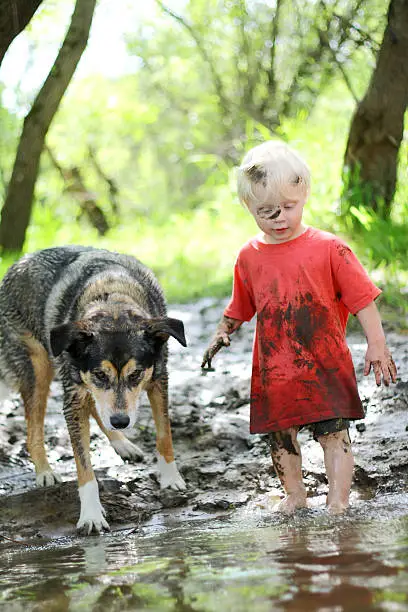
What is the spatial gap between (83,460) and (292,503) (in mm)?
1295

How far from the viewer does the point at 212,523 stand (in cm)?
443

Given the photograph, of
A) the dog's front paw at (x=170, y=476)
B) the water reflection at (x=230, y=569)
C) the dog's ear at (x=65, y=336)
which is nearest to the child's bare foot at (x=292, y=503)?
the water reflection at (x=230, y=569)

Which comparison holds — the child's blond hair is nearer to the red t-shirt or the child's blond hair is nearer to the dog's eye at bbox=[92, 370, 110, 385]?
the red t-shirt

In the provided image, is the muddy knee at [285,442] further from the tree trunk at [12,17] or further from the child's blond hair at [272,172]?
the tree trunk at [12,17]

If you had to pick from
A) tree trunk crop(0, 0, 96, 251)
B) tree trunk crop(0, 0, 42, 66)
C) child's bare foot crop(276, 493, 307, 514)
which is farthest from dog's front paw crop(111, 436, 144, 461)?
tree trunk crop(0, 0, 96, 251)

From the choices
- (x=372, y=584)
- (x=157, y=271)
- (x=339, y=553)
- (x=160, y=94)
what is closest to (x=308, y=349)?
(x=339, y=553)

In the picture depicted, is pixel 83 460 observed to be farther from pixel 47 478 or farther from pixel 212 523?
pixel 212 523

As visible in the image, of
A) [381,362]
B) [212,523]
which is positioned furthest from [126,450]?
[381,362]

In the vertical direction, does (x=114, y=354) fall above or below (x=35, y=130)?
below

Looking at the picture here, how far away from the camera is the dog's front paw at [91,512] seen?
469 centimetres

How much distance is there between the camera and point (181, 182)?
34.7 meters

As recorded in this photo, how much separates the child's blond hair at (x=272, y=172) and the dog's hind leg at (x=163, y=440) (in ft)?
5.06

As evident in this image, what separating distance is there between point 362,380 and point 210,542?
273cm

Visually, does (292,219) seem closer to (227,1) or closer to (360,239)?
(360,239)
